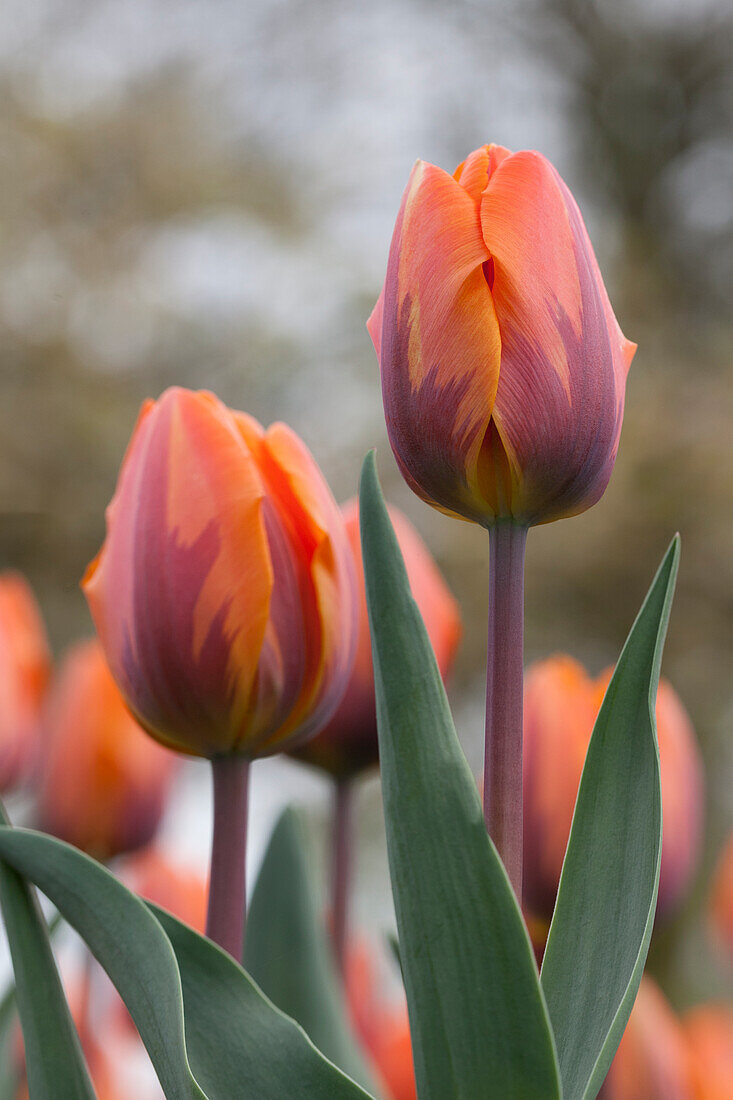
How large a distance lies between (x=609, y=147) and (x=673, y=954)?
162cm

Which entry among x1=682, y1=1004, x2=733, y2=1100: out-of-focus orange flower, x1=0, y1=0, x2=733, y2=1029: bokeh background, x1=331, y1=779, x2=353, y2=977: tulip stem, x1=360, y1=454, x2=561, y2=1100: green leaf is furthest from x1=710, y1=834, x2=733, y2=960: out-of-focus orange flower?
x1=0, y1=0, x2=733, y2=1029: bokeh background

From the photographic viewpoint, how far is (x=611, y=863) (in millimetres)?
168

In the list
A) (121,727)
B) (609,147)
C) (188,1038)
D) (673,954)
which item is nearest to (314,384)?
(609,147)

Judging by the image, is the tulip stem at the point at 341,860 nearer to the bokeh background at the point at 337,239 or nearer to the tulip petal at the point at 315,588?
the tulip petal at the point at 315,588

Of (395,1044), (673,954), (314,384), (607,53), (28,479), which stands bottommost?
(673,954)

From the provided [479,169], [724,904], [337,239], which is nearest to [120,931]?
[479,169]

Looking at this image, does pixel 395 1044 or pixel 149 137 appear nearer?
pixel 395 1044

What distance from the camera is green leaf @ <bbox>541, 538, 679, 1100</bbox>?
16 cm

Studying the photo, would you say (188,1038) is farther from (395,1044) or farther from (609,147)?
(609,147)

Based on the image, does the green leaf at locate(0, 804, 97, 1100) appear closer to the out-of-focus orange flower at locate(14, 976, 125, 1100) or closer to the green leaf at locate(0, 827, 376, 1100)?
the green leaf at locate(0, 827, 376, 1100)

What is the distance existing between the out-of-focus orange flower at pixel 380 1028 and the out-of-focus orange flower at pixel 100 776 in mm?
69

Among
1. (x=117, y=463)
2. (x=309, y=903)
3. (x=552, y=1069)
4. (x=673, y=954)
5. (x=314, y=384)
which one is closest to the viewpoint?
(x=552, y=1069)

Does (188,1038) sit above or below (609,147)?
below

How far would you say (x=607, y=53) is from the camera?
7.97ft
